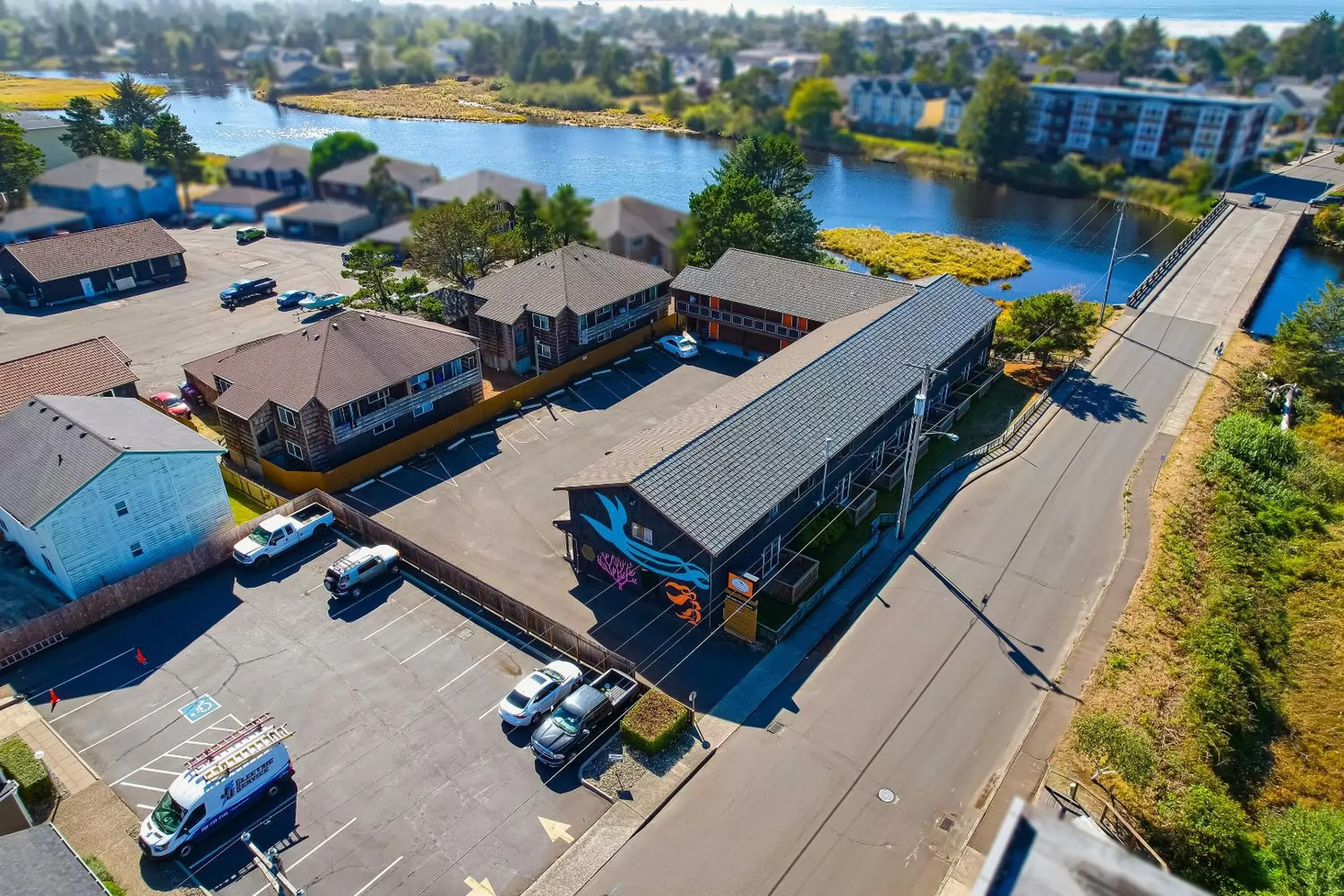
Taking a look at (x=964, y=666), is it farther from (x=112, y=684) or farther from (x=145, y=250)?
(x=145, y=250)

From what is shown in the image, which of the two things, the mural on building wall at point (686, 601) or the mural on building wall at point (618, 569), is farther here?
the mural on building wall at point (618, 569)

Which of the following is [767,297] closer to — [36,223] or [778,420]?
[778,420]

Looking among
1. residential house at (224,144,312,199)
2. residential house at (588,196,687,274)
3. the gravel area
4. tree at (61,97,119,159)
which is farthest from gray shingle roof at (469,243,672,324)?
tree at (61,97,119,159)

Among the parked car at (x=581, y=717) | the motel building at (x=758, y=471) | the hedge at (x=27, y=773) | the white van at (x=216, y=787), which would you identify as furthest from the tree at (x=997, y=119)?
the hedge at (x=27, y=773)

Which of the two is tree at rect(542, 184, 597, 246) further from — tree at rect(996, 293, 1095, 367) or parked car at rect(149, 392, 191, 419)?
tree at rect(996, 293, 1095, 367)

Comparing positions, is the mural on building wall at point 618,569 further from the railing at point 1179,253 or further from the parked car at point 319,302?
the railing at point 1179,253

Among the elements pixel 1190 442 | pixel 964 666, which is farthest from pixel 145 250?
pixel 1190 442
